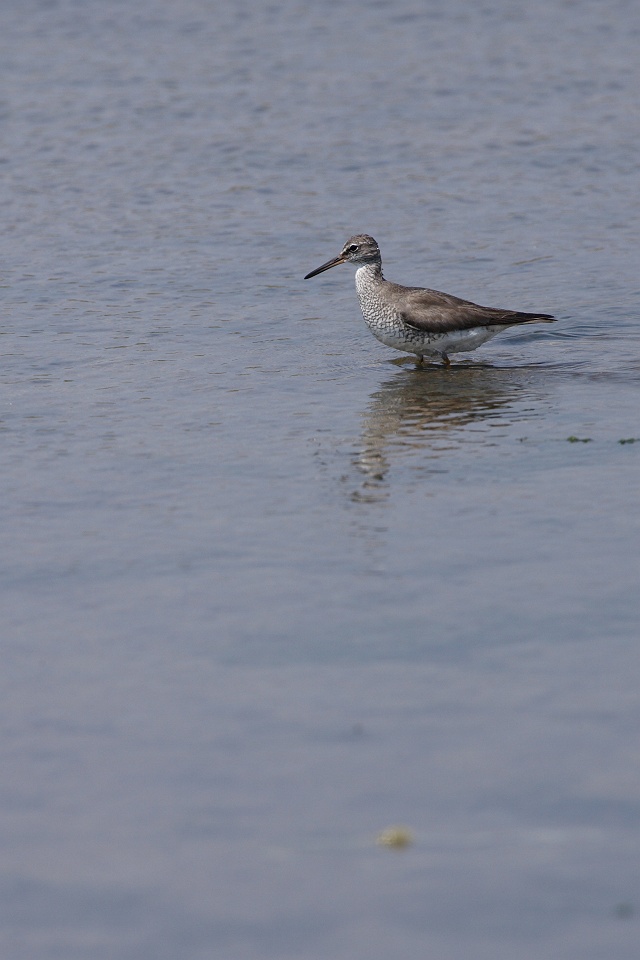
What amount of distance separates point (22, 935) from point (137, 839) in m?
0.62

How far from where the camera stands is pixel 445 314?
43.3ft

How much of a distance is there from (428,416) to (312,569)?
3982mm

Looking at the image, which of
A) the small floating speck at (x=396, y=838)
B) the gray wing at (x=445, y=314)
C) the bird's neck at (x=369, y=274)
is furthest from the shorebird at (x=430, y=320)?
the small floating speck at (x=396, y=838)

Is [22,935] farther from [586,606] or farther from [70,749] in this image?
[586,606]

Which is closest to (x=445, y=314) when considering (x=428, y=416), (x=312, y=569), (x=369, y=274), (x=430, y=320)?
(x=430, y=320)

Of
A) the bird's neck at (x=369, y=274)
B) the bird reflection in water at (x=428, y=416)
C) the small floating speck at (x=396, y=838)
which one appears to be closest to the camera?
the small floating speck at (x=396, y=838)

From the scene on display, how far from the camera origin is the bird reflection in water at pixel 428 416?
1023 cm

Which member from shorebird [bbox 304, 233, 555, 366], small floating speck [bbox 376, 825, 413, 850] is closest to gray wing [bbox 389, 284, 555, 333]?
shorebird [bbox 304, 233, 555, 366]

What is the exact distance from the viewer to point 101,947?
4.88 m

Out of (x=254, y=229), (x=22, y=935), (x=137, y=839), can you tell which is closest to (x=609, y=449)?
(x=137, y=839)

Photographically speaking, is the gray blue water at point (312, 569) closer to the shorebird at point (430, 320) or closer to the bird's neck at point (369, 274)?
the shorebird at point (430, 320)

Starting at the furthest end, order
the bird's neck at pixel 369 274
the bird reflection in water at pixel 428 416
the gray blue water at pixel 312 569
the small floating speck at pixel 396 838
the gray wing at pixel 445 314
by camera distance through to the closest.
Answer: the bird's neck at pixel 369 274, the gray wing at pixel 445 314, the bird reflection in water at pixel 428 416, the small floating speck at pixel 396 838, the gray blue water at pixel 312 569

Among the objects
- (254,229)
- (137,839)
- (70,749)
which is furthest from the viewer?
(254,229)

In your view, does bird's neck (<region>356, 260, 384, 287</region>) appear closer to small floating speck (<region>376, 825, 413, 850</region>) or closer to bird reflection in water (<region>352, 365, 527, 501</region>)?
bird reflection in water (<region>352, 365, 527, 501</region>)
